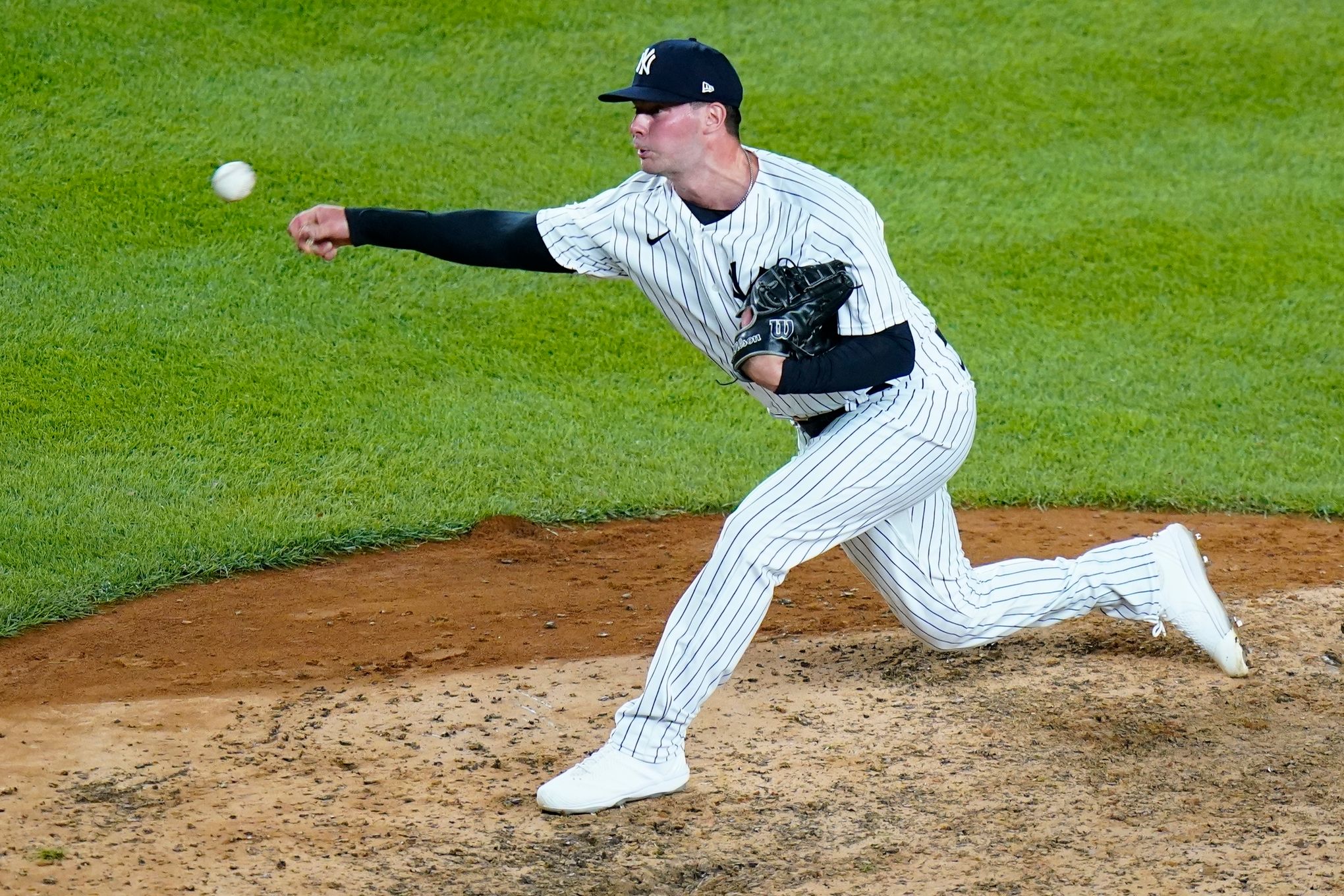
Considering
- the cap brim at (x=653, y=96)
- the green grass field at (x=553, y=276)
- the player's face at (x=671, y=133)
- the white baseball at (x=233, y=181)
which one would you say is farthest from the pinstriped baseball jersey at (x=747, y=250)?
the green grass field at (x=553, y=276)

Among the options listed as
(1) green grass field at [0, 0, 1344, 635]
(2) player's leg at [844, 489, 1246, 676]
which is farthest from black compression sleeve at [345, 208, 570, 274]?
(1) green grass field at [0, 0, 1344, 635]

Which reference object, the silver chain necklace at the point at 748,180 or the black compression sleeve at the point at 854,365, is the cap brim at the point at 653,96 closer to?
the silver chain necklace at the point at 748,180

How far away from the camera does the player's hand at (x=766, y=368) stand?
329 centimetres

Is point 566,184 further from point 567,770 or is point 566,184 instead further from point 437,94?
point 567,770

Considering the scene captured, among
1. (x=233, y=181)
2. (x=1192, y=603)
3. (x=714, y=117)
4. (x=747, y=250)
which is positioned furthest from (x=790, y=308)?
(x=233, y=181)

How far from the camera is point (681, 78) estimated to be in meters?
3.45

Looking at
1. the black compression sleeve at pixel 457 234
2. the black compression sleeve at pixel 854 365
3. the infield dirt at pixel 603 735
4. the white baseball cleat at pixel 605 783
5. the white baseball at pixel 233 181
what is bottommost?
the infield dirt at pixel 603 735

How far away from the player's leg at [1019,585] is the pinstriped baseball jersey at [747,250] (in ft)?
1.34

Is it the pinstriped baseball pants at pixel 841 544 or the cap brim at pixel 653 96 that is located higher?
the cap brim at pixel 653 96

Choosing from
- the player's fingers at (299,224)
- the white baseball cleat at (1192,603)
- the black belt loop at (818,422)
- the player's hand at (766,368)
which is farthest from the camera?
the white baseball cleat at (1192,603)

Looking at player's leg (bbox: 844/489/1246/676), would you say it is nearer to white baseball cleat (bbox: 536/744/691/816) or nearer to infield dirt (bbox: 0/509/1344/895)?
infield dirt (bbox: 0/509/1344/895)

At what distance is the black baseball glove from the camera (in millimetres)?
3303

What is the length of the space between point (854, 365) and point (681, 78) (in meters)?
0.76

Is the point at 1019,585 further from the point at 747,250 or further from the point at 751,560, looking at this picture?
the point at 747,250
